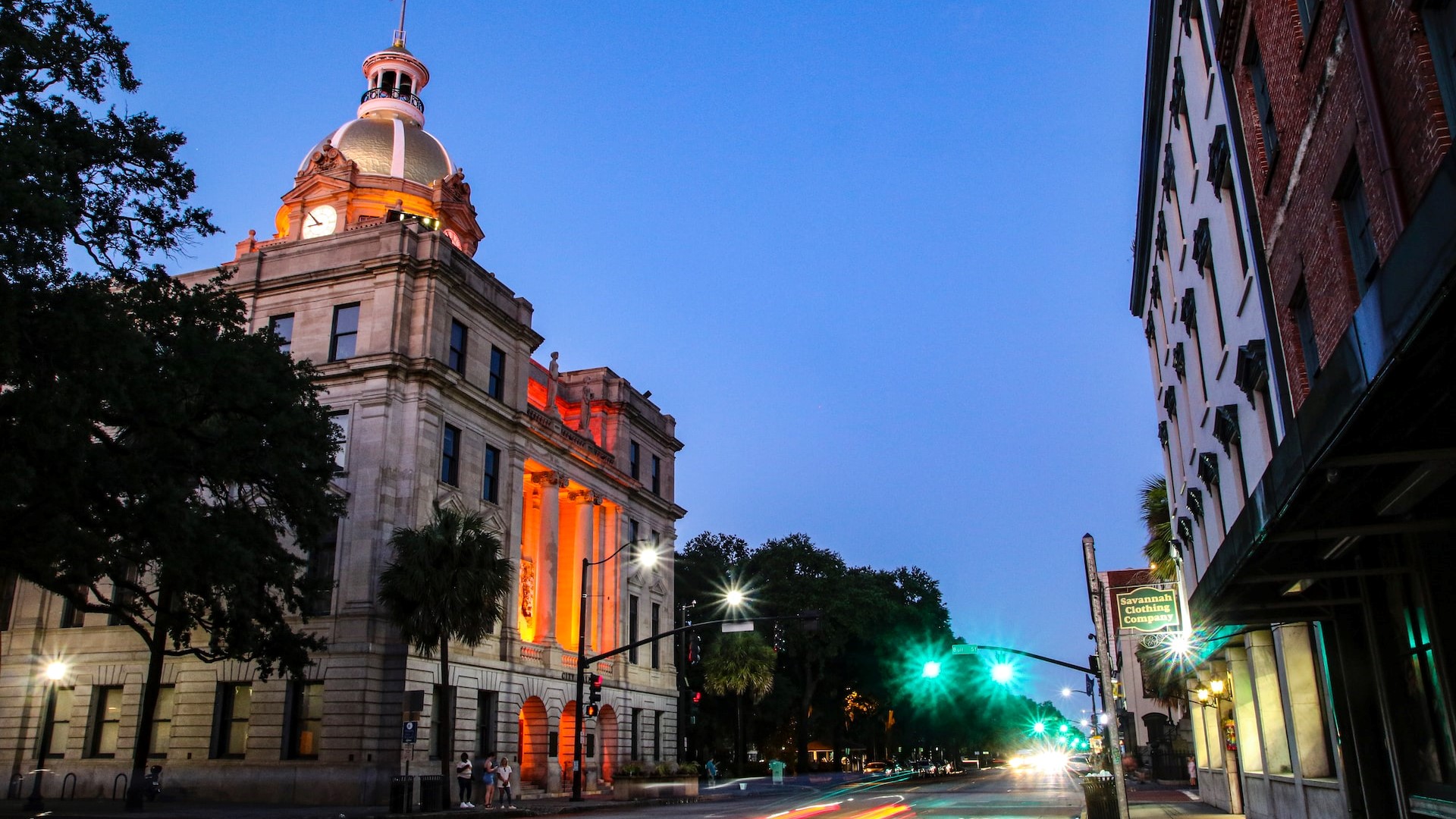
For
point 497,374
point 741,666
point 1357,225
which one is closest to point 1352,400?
point 1357,225

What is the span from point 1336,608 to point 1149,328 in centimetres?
2267

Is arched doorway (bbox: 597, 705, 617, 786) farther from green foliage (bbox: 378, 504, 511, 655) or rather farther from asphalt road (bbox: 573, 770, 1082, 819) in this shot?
green foliage (bbox: 378, 504, 511, 655)

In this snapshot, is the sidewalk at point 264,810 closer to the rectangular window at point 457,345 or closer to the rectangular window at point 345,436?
the rectangular window at point 345,436

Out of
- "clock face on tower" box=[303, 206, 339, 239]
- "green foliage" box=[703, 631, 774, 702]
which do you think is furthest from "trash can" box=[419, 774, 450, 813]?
"green foliage" box=[703, 631, 774, 702]

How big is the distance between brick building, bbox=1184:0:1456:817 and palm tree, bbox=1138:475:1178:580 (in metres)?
16.2

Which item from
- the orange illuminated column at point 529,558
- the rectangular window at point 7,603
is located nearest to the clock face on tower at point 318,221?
the orange illuminated column at point 529,558

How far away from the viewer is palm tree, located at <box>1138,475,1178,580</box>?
35.2 m

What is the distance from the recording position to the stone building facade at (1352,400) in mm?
6453

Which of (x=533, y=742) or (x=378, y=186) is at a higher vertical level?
(x=378, y=186)

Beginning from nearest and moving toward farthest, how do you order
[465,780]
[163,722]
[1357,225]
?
1. [1357,225]
2. [465,780]
3. [163,722]

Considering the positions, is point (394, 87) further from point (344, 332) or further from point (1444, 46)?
point (1444, 46)

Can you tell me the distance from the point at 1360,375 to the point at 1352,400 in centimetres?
20

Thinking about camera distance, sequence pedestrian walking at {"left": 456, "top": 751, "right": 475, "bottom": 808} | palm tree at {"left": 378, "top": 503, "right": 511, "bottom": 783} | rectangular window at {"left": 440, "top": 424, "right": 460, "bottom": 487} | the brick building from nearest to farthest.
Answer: the brick building, palm tree at {"left": 378, "top": 503, "right": 511, "bottom": 783}, pedestrian walking at {"left": 456, "top": 751, "right": 475, "bottom": 808}, rectangular window at {"left": 440, "top": 424, "right": 460, "bottom": 487}

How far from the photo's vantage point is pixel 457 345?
41875mm
